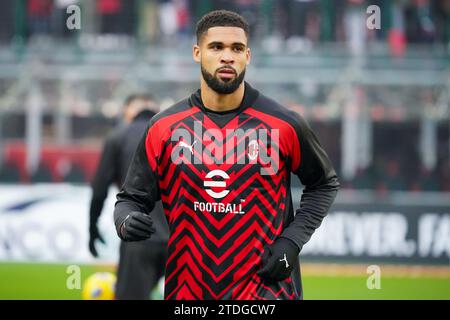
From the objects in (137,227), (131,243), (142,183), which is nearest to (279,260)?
(137,227)

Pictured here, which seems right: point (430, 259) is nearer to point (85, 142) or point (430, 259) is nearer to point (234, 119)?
point (85, 142)

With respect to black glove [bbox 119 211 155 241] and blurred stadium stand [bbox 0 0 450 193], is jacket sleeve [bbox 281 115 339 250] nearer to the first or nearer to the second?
black glove [bbox 119 211 155 241]

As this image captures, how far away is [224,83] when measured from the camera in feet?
15.0

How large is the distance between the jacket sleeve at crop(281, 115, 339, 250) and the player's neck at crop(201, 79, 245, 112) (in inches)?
11.8

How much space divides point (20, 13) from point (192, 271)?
45.5 feet

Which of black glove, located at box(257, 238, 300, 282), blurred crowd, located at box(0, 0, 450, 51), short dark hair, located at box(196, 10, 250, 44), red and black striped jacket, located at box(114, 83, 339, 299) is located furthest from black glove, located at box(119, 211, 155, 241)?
blurred crowd, located at box(0, 0, 450, 51)

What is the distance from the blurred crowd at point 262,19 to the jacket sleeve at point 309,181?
472 inches

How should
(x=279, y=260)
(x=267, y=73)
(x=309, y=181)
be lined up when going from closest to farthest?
(x=279, y=260) < (x=309, y=181) < (x=267, y=73)

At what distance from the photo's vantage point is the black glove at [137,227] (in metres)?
4.50

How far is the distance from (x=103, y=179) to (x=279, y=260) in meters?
3.14

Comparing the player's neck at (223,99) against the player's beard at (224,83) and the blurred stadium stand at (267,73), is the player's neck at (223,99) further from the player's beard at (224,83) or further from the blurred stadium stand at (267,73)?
the blurred stadium stand at (267,73)

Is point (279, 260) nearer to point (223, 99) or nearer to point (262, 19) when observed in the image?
point (223, 99)

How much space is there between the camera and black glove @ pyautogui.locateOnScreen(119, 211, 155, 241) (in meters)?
4.50
